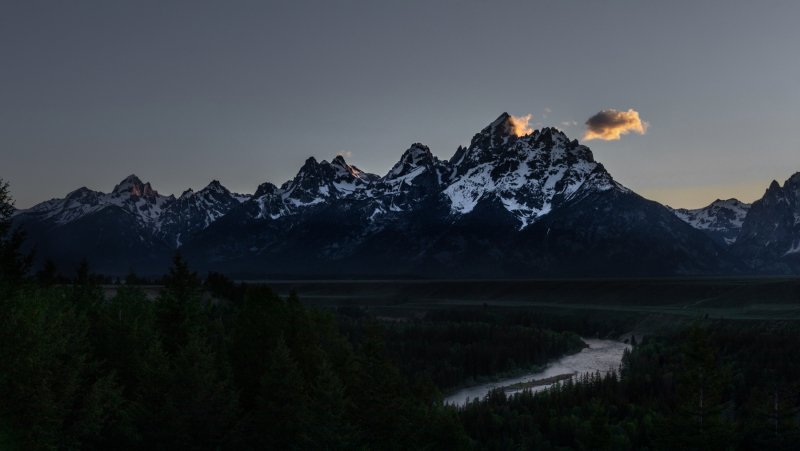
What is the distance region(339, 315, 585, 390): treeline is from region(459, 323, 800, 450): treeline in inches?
727

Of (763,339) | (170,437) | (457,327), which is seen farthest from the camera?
(457,327)

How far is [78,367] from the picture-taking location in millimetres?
41969

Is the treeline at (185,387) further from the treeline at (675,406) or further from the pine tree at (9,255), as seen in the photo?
the treeline at (675,406)

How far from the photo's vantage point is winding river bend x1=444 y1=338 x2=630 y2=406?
91.3m

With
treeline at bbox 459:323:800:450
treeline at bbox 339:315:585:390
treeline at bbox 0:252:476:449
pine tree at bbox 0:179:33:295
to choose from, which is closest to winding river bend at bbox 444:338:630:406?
treeline at bbox 339:315:585:390

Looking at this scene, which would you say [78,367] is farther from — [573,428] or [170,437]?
[573,428]

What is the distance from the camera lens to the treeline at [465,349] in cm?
9950

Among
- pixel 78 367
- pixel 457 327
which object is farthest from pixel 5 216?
pixel 457 327

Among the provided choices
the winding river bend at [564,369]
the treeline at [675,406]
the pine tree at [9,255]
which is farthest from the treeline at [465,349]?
the pine tree at [9,255]

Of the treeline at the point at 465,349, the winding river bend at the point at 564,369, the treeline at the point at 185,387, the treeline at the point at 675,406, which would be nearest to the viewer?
the treeline at the point at 185,387

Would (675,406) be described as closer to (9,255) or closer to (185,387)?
(185,387)

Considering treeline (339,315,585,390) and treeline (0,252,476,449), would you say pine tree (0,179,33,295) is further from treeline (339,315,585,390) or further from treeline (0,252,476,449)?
treeline (339,315,585,390)

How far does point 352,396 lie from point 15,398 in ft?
76.1

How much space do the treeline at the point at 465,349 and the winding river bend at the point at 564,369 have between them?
7.64 feet
